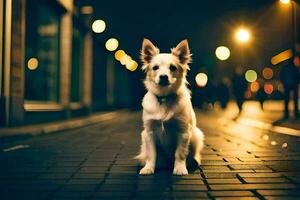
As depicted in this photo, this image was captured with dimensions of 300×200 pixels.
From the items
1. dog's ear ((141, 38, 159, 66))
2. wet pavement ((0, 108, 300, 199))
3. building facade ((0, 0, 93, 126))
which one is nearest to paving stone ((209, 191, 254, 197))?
wet pavement ((0, 108, 300, 199))

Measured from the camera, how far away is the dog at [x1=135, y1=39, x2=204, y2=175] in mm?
5332

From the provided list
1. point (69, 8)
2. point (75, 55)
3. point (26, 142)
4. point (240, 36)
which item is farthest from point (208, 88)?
point (26, 142)

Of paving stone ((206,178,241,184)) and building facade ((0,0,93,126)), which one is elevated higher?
building facade ((0,0,93,126))

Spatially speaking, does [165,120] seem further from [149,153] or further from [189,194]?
[189,194]

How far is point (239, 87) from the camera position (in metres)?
19.2

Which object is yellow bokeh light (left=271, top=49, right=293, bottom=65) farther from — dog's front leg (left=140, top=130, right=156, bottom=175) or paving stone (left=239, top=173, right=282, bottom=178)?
dog's front leg (left=140, top=130, right=156, bottom=175)

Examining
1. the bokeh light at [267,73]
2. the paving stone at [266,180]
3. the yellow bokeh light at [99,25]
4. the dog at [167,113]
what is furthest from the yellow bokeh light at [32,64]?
the bokeh light at [267,73]

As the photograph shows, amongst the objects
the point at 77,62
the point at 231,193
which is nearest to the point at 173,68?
the point at 231,193

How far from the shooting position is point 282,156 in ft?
23.5

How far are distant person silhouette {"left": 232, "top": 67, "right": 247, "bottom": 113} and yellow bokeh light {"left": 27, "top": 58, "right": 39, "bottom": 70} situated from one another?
8187 millimetres

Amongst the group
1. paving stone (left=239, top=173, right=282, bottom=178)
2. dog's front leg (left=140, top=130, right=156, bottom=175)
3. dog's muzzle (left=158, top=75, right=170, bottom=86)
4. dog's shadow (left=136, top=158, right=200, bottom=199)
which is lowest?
dog's shadow (left=136, top=158, right=200, bottom=199)

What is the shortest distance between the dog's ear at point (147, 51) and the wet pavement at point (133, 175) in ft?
4.58

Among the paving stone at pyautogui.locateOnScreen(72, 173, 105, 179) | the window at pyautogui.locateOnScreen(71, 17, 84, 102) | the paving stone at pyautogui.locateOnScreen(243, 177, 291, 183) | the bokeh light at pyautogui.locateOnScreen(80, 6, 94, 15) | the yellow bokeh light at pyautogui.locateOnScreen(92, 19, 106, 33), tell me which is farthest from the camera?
the bokeh light at pyautogui.locateOnScreen(80, 6, 94, 15)

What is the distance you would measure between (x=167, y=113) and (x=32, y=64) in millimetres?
11219
